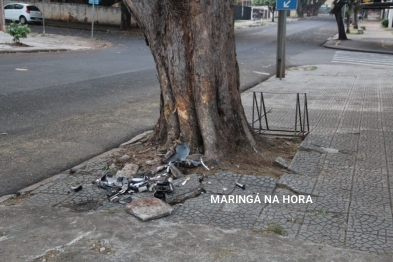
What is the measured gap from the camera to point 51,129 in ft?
27.6

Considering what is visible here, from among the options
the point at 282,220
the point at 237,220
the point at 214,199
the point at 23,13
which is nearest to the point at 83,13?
the point at 23,13

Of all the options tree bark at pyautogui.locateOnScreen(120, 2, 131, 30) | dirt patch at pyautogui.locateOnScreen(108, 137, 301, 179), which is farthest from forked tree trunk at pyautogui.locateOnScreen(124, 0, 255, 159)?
tree bark at pyautogui.locateOnScreen(120, 2, 131, 30)

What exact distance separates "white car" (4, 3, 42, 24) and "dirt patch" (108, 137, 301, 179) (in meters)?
35.1

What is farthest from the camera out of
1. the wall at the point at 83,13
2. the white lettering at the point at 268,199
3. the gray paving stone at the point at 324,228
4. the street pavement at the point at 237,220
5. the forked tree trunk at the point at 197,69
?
the wall at the point at 83,13

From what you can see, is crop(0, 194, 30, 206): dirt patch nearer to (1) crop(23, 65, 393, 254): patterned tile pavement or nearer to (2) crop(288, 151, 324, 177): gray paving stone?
(1) crop(23, 65, 393, 254): patterned tile pavement

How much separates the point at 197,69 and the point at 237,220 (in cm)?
225

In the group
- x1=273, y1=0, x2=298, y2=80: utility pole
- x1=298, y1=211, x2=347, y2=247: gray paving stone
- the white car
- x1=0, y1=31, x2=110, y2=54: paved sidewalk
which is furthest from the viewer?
the white car

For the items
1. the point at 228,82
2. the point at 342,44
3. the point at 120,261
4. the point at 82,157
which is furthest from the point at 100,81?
the point at 342,44

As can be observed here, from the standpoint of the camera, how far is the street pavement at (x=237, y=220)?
4004mm

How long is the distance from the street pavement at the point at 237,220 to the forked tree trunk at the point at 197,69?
0.81 m

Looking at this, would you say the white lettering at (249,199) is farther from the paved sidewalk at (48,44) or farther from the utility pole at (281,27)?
the paved sidewalk at (48,44)

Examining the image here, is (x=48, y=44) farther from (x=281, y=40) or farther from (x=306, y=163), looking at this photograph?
(x=306, y=163)

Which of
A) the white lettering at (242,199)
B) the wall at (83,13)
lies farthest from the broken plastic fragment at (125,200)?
the wall at (83,13)

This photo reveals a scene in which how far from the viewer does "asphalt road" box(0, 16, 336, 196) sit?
22.4 feet
